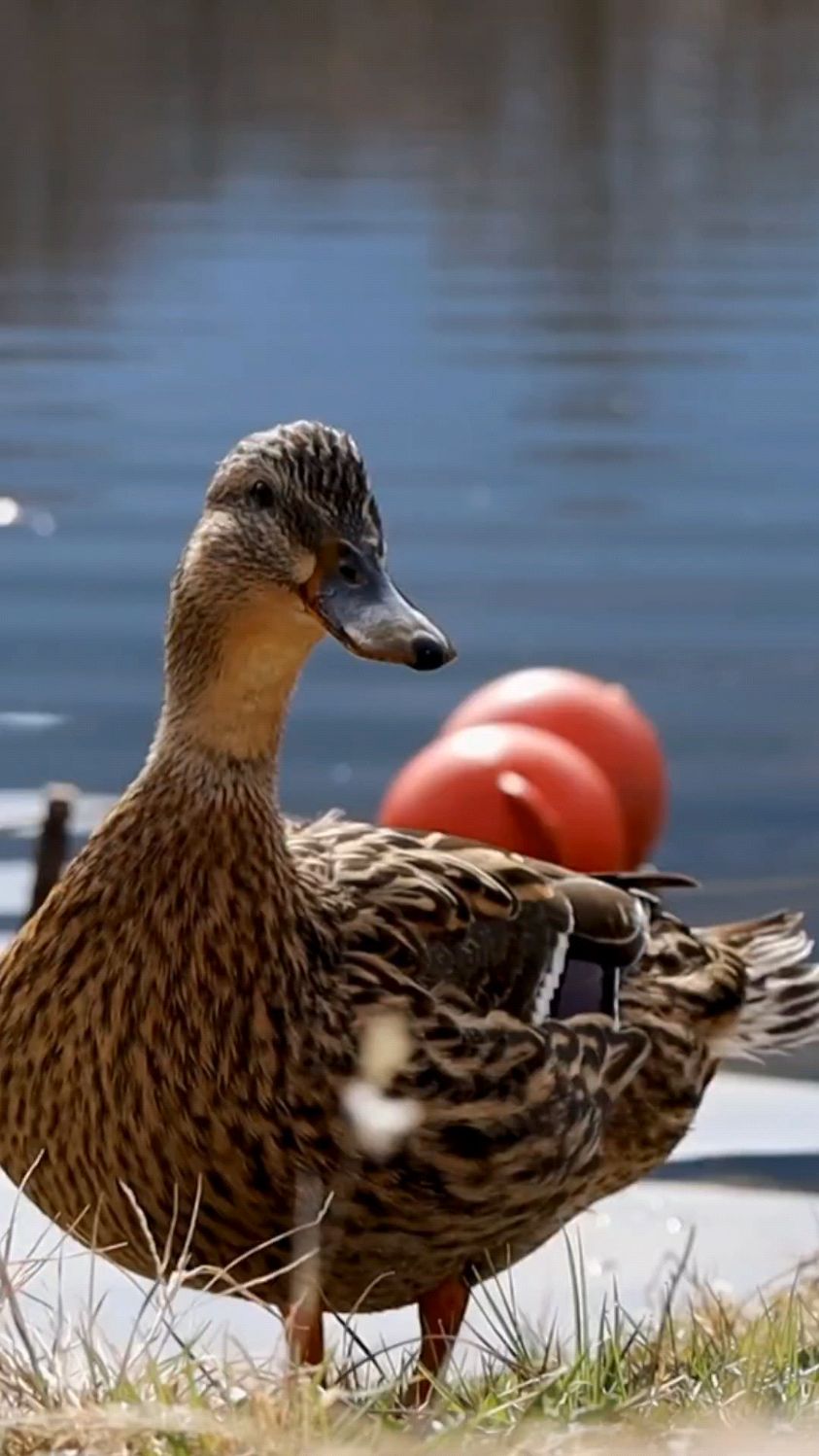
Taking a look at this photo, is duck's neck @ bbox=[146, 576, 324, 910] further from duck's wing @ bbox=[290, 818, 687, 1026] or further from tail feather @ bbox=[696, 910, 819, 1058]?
tail feather @ bbox=[696, 910, 819, 1058]

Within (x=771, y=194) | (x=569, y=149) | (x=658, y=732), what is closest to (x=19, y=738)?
(x=658, y=732)

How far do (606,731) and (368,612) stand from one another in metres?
3.60

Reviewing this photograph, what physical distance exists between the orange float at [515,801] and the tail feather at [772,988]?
1.50m

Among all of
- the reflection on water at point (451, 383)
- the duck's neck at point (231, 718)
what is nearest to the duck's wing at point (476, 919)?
the duck's neck at point (231, 718)

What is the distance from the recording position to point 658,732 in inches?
377

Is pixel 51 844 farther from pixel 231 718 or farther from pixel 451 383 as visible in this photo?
pixel 451 383

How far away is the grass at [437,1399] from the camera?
11.3ft

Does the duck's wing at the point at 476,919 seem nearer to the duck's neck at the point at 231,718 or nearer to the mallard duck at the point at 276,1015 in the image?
the mallard duck at the point at 276,1015

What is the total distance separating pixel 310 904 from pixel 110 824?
0.97ft

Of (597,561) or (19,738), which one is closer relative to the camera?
(19,738)

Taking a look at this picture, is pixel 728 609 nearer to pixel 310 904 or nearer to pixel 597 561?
pixel 597 561

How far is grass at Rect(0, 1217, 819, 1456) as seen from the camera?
3.45m

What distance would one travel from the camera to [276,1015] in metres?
4.66

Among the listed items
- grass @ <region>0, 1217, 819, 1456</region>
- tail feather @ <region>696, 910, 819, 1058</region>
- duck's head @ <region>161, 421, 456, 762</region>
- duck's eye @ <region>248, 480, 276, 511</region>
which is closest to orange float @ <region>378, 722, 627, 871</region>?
tail feather @ <region>696, 910, 819, 1058</region>
